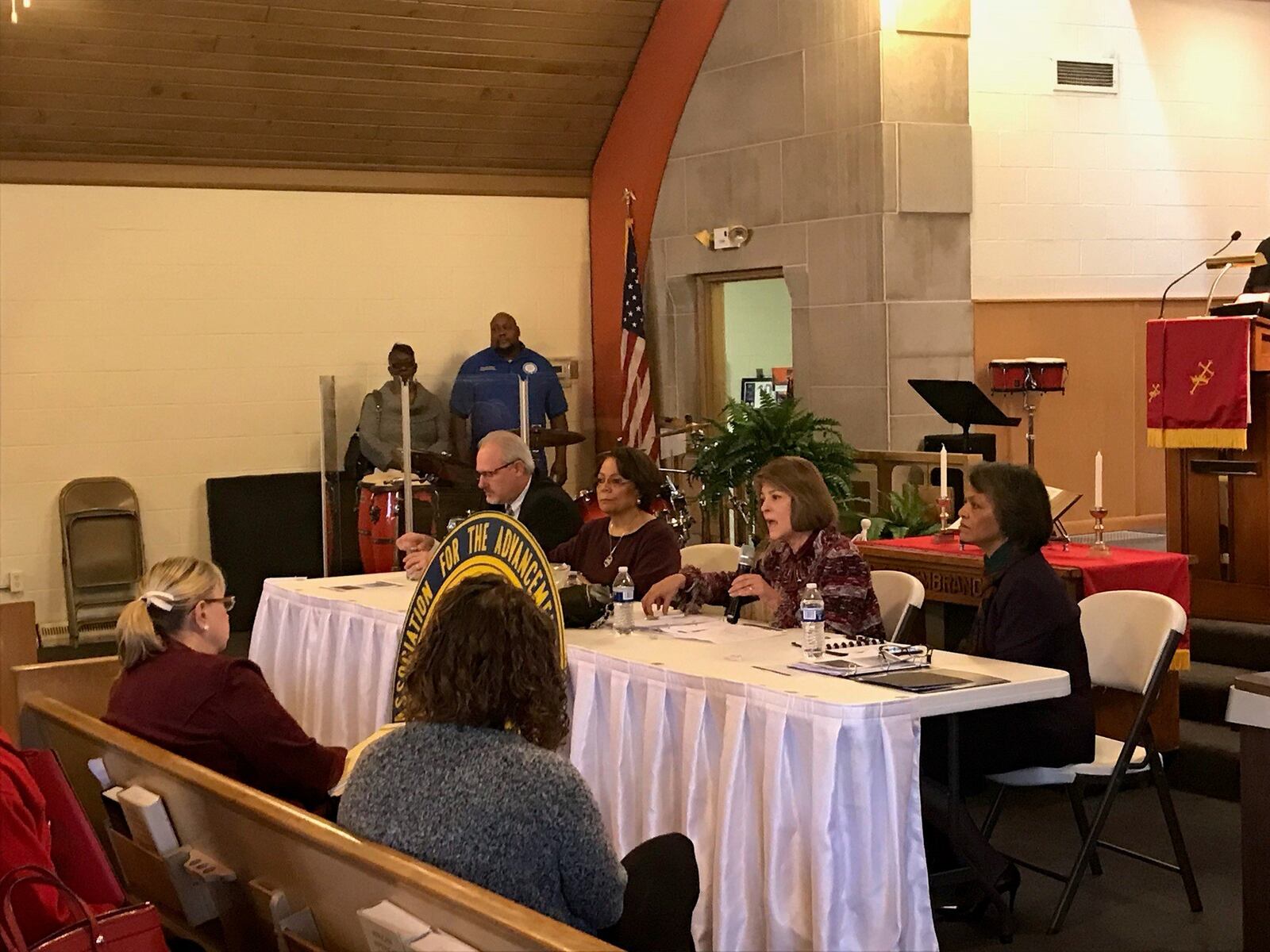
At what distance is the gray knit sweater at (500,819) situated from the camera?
2414 millimetres

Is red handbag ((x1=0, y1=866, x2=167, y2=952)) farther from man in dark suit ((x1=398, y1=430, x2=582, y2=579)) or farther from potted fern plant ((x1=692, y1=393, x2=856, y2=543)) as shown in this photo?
potted fern plant ((x1=692, y1=393, x2=856, y2=543))

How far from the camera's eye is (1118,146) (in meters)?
8.95

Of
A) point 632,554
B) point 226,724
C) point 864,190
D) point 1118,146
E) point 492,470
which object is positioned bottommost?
point 226,724

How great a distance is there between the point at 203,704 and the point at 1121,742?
2398 mm

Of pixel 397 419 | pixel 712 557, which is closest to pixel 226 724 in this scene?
pixel 712 557

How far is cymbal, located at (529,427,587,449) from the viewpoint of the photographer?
361 inches

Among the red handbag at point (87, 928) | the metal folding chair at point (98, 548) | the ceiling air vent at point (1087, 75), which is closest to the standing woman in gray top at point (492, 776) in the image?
the red handbag at point (87, 928)

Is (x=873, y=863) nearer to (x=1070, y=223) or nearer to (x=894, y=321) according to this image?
(x=894, y=321)

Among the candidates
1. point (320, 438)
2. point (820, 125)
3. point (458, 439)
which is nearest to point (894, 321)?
point (820, 125)

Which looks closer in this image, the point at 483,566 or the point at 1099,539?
the point at 483,566

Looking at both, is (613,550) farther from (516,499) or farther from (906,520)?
(906,520)

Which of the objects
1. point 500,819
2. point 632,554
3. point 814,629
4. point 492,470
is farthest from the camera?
point 492,470

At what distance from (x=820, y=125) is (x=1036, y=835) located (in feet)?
15.5

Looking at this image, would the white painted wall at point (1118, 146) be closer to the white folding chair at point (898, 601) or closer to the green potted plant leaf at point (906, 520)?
the green potted plant leaf at point (906, 520)
